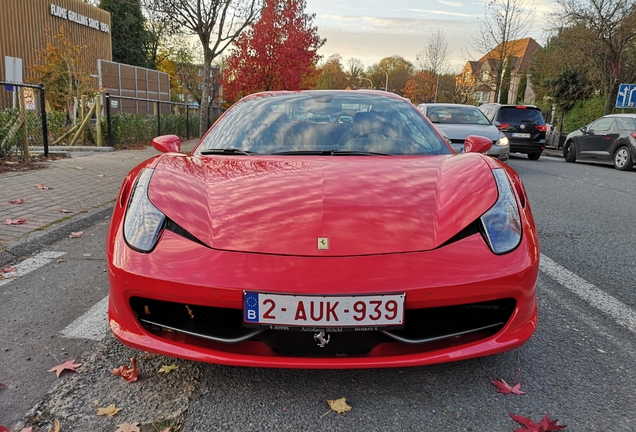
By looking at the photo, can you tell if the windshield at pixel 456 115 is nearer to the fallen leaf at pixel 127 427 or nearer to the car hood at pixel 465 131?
the car hood at pixel 465 131

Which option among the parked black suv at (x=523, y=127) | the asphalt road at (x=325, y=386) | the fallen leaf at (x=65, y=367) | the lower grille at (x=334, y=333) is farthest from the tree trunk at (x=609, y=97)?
the fallen leaf at (x=65, y=367)

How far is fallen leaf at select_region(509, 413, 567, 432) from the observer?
5.27ft

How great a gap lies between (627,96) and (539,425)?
16.9m

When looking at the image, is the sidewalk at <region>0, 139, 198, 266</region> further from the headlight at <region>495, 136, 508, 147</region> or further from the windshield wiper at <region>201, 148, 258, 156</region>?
the headlight at <region>495, 136, 508, 147</region>

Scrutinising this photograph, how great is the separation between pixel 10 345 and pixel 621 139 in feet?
42.5

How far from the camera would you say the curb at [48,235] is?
345 cm

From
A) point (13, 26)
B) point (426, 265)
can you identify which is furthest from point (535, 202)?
point (13, 26)

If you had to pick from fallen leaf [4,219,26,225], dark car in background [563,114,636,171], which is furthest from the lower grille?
dark car in background [563,114,636,171]

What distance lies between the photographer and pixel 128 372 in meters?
1.94

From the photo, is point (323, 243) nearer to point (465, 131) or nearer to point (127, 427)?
point (127, 427)

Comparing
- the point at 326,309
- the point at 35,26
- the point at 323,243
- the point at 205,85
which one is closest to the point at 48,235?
the point at 323,243

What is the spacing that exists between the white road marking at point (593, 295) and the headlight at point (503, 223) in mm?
1075

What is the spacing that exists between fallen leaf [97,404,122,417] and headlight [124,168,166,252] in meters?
0.58

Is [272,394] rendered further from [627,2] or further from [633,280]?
[627,2]
